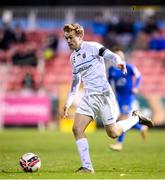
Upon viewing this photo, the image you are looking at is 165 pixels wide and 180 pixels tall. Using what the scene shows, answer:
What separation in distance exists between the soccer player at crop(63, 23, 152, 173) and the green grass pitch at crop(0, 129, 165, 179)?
2.07 ft

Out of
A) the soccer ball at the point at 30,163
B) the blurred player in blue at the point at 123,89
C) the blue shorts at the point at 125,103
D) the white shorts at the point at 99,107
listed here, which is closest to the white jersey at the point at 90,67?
the white shorts at the point at 99,107

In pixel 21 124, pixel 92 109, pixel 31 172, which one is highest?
pixel 92 109

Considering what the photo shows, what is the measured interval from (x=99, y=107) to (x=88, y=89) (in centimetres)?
37

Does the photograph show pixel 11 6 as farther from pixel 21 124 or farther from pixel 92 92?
pixel 92 92

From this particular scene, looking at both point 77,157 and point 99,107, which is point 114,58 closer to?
point 99,107

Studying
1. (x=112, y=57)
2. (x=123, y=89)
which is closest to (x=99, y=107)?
(x=112, y=57)

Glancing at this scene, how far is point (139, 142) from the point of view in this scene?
911 inches

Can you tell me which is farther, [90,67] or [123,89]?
[123,89]

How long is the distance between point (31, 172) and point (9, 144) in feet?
28.6

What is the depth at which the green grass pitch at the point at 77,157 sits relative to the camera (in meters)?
12.5

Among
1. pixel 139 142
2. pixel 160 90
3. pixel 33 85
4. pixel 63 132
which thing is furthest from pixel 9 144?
pixel 160 90

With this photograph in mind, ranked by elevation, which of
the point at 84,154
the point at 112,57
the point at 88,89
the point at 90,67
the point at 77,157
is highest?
the point at 112,57

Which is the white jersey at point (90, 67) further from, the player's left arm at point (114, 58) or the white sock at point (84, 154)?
the white sock at point (84, 154)

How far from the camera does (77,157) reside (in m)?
17.0
